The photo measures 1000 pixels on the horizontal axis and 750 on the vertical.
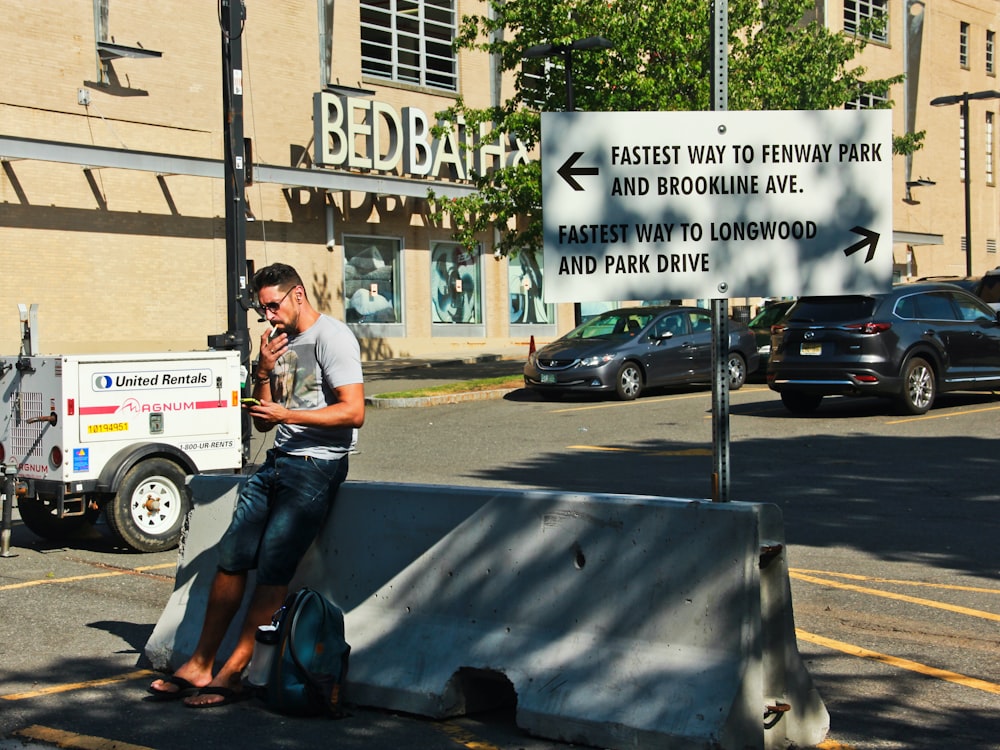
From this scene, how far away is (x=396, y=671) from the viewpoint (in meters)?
5.82

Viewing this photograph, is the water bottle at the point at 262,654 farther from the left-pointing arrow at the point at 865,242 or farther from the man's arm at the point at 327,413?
the left-pointing arrow at the point at 865,242

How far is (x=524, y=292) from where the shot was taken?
37406 mm

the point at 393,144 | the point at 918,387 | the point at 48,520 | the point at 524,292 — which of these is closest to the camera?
the point at 48,520

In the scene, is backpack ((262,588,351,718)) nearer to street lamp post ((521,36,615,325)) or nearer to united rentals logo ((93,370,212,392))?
united rentals logo ((93,370,212,392))

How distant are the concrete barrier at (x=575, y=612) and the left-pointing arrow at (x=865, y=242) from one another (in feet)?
3.86

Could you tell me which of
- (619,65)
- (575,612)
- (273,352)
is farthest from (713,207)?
Result: (619,65)

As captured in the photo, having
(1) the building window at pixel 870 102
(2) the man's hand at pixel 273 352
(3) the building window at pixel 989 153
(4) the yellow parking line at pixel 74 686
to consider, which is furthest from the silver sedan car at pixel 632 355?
(3) the building window at pixel 989 153

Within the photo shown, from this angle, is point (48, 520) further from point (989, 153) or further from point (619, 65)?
point (989, 153)

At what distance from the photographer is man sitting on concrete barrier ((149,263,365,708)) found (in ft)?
19.2

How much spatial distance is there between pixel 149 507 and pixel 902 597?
559 cm

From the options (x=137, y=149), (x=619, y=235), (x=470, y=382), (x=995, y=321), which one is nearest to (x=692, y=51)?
(x=470, y=382)

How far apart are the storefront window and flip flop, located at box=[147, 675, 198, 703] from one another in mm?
30884

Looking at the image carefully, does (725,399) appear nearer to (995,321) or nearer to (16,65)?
(995,321)

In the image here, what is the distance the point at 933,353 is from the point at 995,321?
1.43 meters
